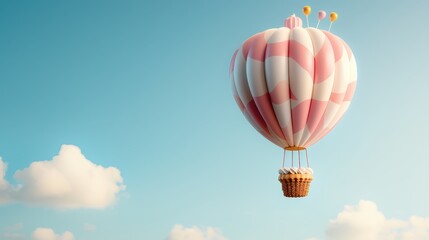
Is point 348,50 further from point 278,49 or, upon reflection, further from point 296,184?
point 296,184

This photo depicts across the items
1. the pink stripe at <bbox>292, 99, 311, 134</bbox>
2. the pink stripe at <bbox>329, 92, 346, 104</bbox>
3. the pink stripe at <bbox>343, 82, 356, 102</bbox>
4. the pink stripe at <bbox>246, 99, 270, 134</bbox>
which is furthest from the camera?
the pink stripe at <bbox>343, 82, 356, 102</bbox>

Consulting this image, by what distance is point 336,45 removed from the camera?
31.2 m

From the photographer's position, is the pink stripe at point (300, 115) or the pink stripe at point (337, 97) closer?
the pink stripe at point (300, 115)

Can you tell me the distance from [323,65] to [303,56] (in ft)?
2.95

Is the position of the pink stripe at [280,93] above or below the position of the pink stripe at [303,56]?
below

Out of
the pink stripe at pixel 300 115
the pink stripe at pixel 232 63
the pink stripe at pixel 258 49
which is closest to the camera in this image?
the pink stripe at pixel 300 115

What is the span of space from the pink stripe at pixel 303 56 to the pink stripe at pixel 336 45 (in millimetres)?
1143

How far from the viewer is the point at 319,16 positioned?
3284 cm

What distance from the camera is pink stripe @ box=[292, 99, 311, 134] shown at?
30.6m

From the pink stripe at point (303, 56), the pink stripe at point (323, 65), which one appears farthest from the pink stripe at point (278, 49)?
the pink stripe at point (323, 65)

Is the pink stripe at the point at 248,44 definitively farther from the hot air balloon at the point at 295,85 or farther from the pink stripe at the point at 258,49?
the pink stripe at the point at 258,49

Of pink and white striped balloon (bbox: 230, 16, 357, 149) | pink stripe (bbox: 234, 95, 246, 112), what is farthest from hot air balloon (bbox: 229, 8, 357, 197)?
pink stripe (bbox: 234, 95, 246, 112)

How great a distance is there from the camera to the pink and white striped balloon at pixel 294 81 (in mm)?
30391

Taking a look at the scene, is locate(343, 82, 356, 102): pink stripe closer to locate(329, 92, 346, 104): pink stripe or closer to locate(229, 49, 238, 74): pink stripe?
locate(329, 92, 346, 104): pink stripe
